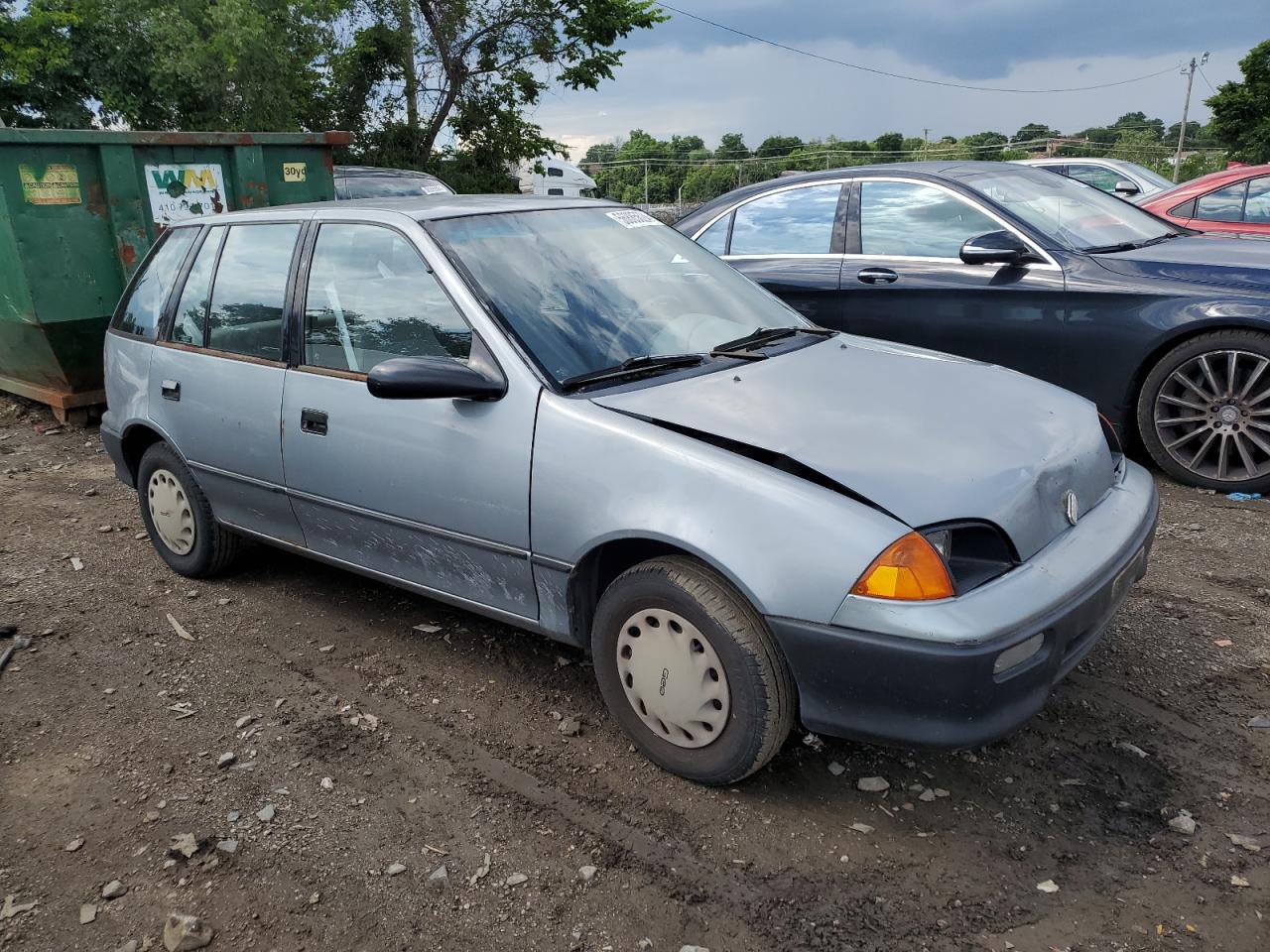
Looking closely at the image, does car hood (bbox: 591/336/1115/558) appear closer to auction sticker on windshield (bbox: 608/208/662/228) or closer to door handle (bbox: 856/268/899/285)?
auction sticker on windshield (bbox: 608/208/662/228)

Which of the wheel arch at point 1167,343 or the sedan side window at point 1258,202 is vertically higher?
the sedan side window at point 1258,202

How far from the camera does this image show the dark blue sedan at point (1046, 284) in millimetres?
4980

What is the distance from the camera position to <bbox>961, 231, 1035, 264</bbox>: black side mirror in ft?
17.4

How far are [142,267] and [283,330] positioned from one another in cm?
138

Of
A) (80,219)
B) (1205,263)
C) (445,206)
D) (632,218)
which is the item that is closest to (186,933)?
(445,206)

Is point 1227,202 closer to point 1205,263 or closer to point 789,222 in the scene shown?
point 1205,263

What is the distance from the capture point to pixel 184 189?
773cm

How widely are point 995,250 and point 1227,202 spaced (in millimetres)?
4747

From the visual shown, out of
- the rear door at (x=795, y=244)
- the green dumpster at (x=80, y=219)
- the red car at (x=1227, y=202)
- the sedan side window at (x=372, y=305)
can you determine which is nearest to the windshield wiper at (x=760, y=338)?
the sedan side window at (x=372, y=305)

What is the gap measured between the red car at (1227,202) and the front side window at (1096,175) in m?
3.66

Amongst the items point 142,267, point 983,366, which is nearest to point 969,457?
point 983,366

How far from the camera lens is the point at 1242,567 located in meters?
4.21

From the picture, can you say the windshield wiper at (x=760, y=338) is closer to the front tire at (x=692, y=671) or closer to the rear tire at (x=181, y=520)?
the front tire at (x=692, y=671)

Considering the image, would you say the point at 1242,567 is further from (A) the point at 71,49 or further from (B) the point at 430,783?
(A) the point at 71,49
